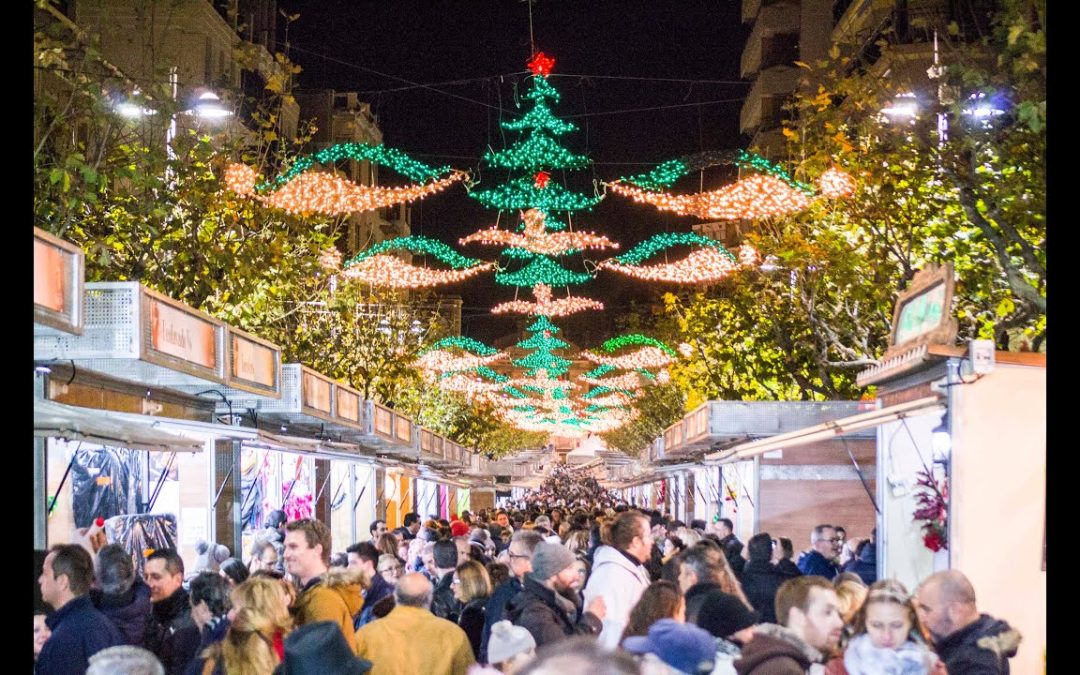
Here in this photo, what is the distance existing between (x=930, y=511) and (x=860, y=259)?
8.34 metres

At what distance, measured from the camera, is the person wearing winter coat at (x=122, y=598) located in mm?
8172

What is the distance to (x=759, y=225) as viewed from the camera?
25.2m

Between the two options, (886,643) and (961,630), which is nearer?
(886,643)

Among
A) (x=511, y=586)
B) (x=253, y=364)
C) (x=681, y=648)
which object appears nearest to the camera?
(x=681, y=648)

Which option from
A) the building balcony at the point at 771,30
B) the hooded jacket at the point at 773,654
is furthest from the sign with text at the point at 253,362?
the building balcony at the point at 771,30

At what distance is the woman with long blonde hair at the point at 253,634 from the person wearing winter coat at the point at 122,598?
153 centimetres

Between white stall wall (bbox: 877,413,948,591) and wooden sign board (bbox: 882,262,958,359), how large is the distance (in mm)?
792

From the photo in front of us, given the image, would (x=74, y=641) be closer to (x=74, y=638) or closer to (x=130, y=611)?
(x=74, y=638)

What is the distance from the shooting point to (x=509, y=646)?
619 centimetres

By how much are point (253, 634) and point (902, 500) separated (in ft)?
24.4

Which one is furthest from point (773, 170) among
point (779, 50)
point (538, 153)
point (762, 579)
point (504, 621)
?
point (779, 50)

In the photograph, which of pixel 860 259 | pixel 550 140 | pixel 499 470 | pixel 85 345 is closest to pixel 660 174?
pixel 550 140

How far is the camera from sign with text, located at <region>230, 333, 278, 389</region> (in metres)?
15.0

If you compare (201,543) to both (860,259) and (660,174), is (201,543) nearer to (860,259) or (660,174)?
(660,174)
